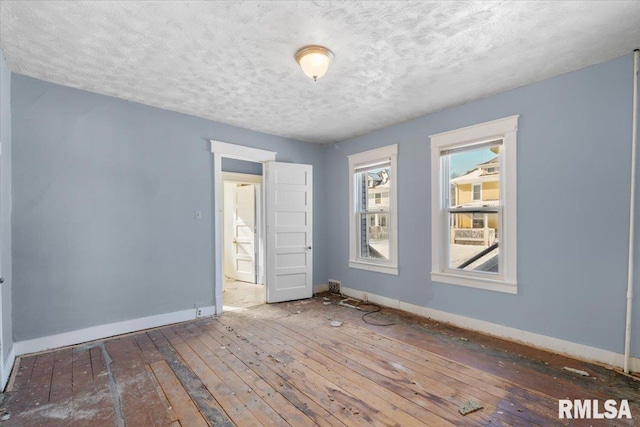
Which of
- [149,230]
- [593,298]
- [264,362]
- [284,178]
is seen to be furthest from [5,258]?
[593,298]

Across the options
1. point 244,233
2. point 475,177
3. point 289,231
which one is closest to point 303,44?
point 475,177

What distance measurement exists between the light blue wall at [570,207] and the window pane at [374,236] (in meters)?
1.25

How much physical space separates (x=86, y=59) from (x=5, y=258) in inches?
76.0

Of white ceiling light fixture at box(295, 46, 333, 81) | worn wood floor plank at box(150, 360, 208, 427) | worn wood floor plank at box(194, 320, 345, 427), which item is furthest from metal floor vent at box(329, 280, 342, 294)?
white ceiling light fixture at box(295, 46, 333, 81)

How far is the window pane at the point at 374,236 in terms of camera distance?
4812mm

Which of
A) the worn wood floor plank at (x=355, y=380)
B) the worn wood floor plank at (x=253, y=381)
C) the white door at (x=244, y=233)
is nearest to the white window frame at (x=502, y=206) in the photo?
the worn wood floor plank at (x=355, y=380)

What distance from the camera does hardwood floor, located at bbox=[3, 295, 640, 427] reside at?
2045 mm

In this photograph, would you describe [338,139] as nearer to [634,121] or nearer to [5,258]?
[634,121]

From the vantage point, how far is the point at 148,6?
1991mm

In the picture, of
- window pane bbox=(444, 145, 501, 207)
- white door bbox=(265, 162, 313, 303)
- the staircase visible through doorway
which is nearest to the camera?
window pane bbox=(444, 145, 501, 207)

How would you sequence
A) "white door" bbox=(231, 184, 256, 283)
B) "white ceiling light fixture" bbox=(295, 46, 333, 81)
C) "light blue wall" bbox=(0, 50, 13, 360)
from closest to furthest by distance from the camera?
"white ceiling light fixture" bbox=(295, 46, 333, 81) < "light blue wall" bbox=(0, 50, 13, 360) < "white door" bbox=(231, 184, 256, 283)

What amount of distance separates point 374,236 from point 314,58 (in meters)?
3.20

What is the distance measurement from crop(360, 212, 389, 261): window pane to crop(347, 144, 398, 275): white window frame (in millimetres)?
96

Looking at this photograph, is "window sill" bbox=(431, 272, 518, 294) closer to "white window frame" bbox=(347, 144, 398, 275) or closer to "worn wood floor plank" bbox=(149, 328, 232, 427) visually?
"white window frame" bbox=(347, 144, 398, 275)
